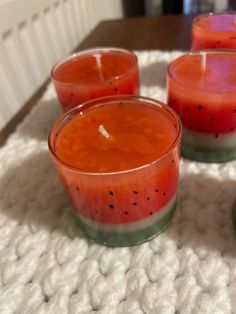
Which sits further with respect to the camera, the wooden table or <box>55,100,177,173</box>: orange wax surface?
the wooden table

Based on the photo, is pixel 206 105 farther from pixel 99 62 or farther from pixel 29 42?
pixel 29 42

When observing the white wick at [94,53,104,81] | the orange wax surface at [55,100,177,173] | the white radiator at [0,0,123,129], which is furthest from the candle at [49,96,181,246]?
the white radiator at [0,0,123,129]

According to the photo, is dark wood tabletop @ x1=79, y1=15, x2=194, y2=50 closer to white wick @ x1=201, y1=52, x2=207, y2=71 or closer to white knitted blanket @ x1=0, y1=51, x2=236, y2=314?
white wick @ x1=201, y1=52, x2=207, y2=71

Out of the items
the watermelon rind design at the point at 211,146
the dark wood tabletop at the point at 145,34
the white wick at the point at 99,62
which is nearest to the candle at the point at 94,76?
the white wick at the point at 99,62

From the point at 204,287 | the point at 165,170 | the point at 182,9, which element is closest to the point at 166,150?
the point at 165,170

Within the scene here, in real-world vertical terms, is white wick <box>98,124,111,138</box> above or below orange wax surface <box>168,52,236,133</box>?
above
